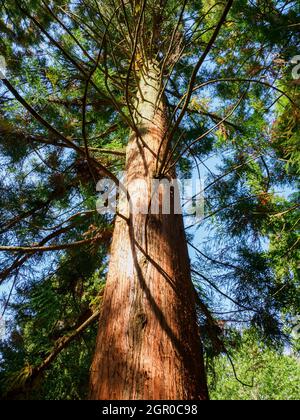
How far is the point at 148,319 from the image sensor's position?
125cm

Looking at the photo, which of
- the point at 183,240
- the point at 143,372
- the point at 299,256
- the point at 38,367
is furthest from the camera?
the point at 299,256

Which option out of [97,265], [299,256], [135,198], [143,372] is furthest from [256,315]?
[143,372]

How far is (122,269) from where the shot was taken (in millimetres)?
1506

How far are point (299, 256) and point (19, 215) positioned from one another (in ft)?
10.3

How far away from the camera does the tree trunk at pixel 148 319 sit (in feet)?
3.51

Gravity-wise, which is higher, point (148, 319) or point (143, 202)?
point (143, 202)

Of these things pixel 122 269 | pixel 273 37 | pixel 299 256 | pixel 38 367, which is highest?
pixel 273 37

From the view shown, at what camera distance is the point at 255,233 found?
3693 millimetres

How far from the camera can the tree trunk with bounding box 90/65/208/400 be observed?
107cm

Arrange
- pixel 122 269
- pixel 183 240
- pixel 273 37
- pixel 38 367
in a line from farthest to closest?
pixel 273 37
pixel 38 367
pixel 183 240
pixel 122 269
